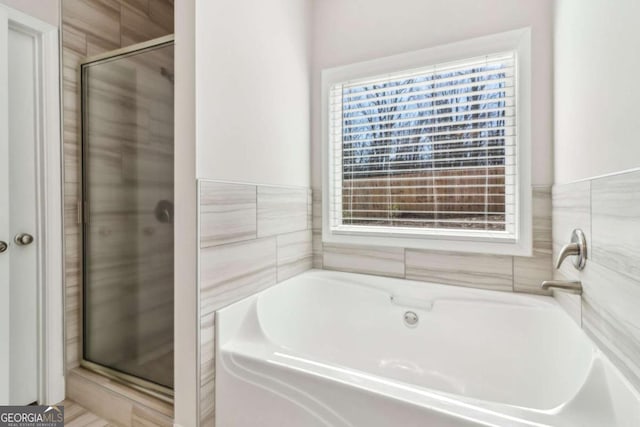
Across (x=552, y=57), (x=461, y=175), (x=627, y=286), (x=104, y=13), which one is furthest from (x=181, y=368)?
(x=552, y=57)

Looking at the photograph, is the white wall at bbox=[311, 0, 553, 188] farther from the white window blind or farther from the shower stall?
the shower stall

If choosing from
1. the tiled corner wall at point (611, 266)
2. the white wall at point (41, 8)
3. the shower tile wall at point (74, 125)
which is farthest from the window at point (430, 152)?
the white wall at point (41, 8)

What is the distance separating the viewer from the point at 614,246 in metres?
0.88

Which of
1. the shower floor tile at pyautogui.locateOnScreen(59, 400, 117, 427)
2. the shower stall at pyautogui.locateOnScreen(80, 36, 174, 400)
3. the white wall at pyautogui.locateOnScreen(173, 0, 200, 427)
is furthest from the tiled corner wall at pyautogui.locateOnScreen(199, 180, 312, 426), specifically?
the shower floor tile at pyautogui.locateOnScreen(59, 400, 117, 427)

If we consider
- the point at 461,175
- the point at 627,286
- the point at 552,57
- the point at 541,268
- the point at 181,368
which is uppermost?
the point at 552,57

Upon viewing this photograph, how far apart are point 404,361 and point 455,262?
2.04 ft

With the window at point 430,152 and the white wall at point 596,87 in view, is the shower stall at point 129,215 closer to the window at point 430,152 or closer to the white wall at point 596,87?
the window at point 430,152

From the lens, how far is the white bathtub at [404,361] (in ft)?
2.83

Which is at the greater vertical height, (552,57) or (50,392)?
(552,57)

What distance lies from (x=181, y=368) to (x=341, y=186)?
4.59 ft

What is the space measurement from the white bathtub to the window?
0.34 m

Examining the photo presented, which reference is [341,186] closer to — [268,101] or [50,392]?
[268,101]

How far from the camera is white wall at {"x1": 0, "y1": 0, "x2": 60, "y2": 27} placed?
150cm

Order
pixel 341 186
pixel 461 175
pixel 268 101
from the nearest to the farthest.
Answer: pixel 268 101 < pixel 461 175 < pixel 341 186
